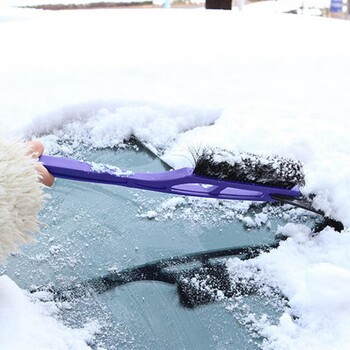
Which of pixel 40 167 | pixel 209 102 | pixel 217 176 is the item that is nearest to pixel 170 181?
pixel 217 176

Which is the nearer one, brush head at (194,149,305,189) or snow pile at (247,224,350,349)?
snow pile at (247,224,350,349)

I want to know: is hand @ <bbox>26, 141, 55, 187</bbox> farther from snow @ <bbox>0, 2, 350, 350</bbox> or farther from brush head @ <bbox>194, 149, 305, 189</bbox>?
brush head @ <bbox>194, 149, 305, 189</bbox>

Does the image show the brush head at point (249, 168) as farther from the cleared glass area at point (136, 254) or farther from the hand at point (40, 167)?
the hand at point (40, 167)

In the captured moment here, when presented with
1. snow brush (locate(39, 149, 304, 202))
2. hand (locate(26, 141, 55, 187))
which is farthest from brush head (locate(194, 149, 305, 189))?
hand (locate(26, 141, 55, 187))

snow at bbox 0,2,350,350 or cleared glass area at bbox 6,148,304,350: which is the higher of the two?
snow at bbox 0,2,350,350

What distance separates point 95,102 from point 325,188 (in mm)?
507

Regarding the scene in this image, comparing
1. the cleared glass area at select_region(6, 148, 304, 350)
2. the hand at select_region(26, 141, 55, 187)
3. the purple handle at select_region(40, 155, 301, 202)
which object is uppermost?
the hand at select_region(26, 141, 55, 187)

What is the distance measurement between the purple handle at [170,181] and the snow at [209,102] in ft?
0.20

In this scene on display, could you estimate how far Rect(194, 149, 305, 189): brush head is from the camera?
851mm

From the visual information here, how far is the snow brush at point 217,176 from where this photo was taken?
2.78 feet

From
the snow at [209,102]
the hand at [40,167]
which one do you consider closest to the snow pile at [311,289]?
the snow at [209,102]

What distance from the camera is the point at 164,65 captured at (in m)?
1.36

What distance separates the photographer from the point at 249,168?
33.6 inches

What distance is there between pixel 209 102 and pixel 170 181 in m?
0.39
